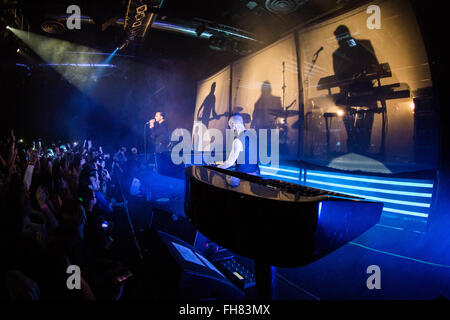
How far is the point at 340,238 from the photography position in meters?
0.86

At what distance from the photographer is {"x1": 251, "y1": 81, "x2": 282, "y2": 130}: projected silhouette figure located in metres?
5.11

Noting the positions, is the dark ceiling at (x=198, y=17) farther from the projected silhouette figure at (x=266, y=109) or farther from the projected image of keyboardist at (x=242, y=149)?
the projected image of keyboardist at (x=242, y=149)

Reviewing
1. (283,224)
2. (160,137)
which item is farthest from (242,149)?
(160,137)

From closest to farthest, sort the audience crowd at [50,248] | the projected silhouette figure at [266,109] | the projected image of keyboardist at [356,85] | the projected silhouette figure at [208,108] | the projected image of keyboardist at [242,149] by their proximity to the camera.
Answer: the audience crowd at [50,248], the projected image of keyboardist at [242,149], the projected image of keyboardist at [356,85], the projected silhouette figure at [266,109], the projected silhouette figure at [208,108]

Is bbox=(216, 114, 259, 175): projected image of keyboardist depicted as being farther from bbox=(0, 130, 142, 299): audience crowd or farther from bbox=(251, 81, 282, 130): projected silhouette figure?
bbox=(251, 81, 282, 130): projected silhouette figure

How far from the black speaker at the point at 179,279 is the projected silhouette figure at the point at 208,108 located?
6397 millimetres

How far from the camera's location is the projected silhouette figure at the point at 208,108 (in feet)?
24.1

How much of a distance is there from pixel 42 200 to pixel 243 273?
210 centimetres

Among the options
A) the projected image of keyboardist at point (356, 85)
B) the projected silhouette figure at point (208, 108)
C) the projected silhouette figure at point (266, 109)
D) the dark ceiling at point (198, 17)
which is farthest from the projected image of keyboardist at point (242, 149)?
the projected silhouette figure at point (208, 108)

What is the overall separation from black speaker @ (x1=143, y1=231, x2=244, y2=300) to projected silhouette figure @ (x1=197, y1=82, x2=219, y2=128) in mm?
6397

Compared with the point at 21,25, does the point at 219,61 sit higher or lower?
lower

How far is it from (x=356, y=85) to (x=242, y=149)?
239cm
